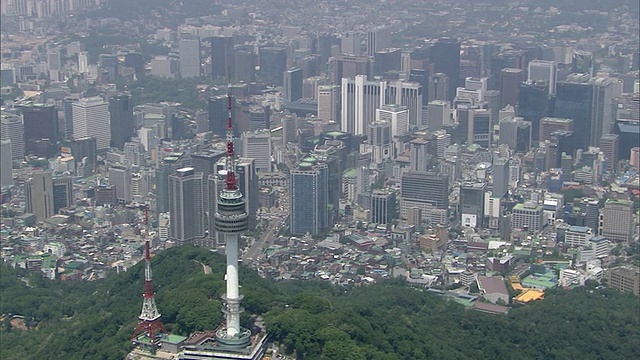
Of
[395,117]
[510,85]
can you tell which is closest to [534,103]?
[510,85]

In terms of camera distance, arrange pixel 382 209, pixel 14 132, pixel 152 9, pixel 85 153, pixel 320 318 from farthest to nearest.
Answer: pixel 152 9 → pixel 14 132 → pixel 85 153 → pixel 382 209 → pixel 320 318

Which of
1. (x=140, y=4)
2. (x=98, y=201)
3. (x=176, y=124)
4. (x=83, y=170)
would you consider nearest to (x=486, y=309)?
(x=98, y=201)

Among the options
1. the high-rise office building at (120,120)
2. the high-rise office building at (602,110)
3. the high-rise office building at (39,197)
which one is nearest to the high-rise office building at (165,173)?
the high-rise office building at (39,197)

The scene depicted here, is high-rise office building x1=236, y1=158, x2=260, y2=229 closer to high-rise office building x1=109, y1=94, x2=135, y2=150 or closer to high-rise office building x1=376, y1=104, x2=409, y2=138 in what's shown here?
high-rise office building x1=376, y1=104, x2=409, y2=138

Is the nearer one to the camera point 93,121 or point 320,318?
point 320,318

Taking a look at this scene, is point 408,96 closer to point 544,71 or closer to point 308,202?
point 544,71

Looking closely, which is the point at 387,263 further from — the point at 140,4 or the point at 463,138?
the point at 140,4
